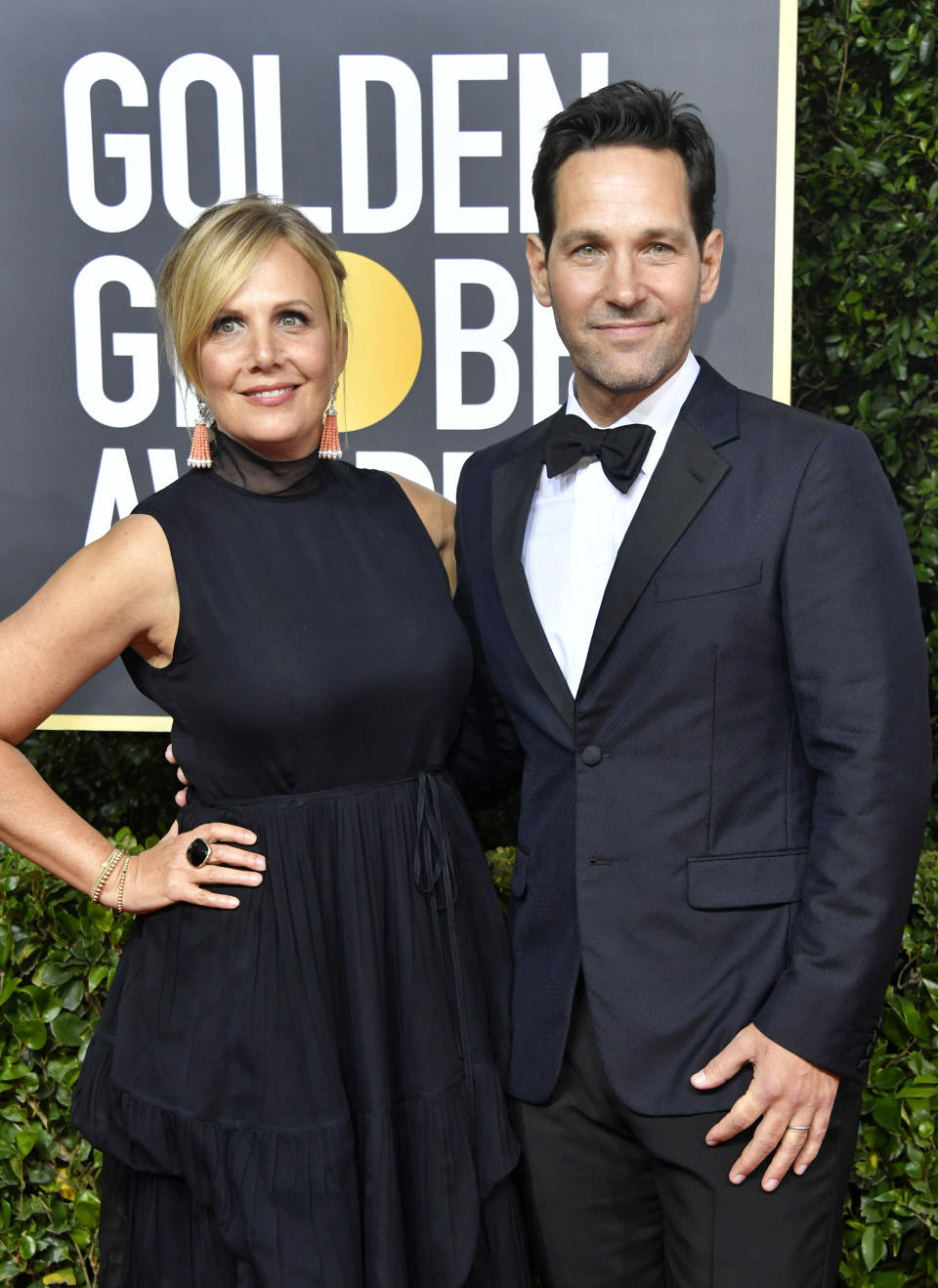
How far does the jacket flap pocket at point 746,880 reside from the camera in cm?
178

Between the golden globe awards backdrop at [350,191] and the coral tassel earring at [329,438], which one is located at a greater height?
the golden globe awards backdrop at [350,191]

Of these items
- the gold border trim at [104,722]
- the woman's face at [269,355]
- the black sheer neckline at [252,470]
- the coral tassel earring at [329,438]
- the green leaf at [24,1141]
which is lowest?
the green leaf at [24,1141]

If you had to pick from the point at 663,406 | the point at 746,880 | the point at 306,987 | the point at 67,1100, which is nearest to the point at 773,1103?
the point at 746,880

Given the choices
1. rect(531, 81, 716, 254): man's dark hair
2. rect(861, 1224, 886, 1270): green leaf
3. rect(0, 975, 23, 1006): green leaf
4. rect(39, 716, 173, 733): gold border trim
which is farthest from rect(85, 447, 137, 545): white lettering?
rect(861, 1224, 886, 1270): green leaf

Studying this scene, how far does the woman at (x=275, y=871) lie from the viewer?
1.87 meters

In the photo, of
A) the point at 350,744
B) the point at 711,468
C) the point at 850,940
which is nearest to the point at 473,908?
the point at 350,744

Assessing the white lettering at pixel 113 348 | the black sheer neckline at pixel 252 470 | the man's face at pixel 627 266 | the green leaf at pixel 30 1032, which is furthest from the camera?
the white lettering at pixel 113 348

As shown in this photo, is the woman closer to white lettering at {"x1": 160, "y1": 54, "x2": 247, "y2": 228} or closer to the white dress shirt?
the white dress shirt

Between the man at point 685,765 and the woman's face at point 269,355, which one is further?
the woman's face at point 269,355

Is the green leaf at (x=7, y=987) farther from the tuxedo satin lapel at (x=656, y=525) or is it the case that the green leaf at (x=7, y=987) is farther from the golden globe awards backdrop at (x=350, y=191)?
the tuxedo satin lapel at (x=656, y=525)

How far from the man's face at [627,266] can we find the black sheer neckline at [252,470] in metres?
0.54

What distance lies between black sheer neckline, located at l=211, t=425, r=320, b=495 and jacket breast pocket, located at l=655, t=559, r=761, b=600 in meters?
0.70

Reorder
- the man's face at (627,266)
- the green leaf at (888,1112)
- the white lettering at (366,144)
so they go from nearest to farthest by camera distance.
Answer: the man's face at (627,266) → the green leaf at (888,1112) → the white lettering at (366,144)

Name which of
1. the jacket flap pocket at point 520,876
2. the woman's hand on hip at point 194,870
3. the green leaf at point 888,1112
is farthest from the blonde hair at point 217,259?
the green leaf at point 888,1112
